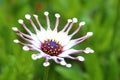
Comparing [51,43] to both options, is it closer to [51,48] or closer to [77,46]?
[51,48]

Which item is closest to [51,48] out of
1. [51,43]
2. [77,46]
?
[51,43]

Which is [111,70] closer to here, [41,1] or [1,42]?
[1,42]

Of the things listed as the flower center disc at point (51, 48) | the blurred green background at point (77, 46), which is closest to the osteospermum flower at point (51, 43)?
the flower center disc at point (51, 48)

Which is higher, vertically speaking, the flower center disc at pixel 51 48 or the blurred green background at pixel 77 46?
the blurred green background at pixel 77 46

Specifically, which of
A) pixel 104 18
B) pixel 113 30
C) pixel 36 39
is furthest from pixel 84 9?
pixel 36 39

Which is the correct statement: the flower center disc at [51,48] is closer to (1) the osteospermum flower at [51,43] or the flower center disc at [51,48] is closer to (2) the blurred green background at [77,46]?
(1) the osteospermum flower at [51,43]
